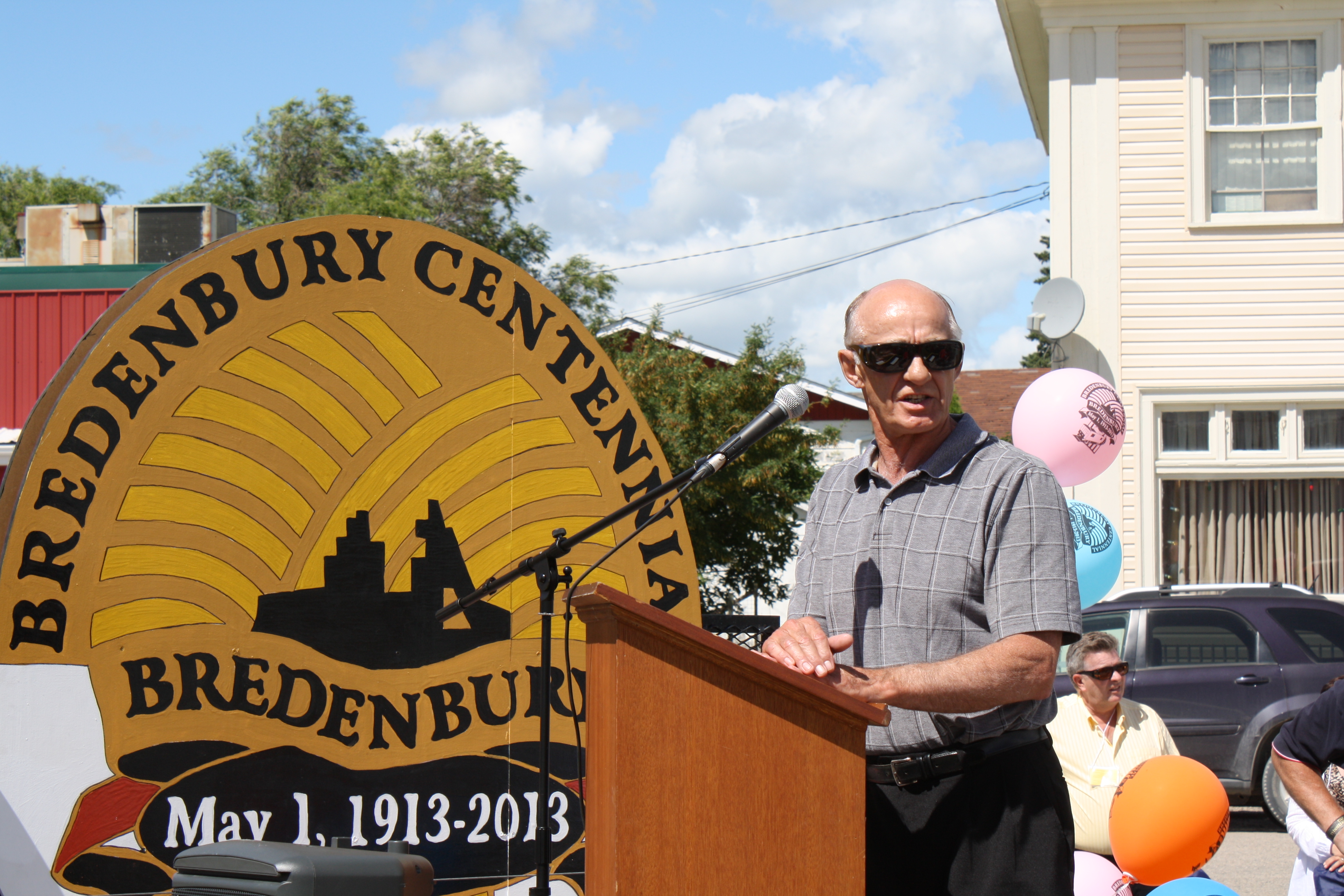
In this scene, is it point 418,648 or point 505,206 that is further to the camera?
point 505,206

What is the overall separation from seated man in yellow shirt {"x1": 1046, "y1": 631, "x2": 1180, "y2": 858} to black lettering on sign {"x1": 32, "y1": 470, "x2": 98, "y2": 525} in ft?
11.8

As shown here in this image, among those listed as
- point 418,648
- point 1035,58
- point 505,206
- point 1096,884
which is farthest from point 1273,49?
point 505,206

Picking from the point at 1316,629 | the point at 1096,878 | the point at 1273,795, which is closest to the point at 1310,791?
the point at 1096,878

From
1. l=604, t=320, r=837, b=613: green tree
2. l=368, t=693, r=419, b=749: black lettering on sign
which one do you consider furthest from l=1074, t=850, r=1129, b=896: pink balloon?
l=604, t=320, r=837, b=613: green tree

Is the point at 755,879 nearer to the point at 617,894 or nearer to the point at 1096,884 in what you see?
the point at 617,894

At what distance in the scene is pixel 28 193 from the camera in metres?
39.2

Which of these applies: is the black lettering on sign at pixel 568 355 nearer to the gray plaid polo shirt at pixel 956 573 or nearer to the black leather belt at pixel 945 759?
the gray plaid polo shirt at pixel 956 573

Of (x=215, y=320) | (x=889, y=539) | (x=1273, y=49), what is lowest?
(x=889, y=539)

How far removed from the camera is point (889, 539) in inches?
90.4

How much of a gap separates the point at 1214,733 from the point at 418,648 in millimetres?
6564

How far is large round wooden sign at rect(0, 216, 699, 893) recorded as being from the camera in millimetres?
3539

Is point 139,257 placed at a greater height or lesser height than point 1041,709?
greater

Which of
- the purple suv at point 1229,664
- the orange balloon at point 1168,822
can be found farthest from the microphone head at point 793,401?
the purple suv at point 1229,664

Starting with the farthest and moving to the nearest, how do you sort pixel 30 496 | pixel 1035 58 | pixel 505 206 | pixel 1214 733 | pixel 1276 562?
1. pixel 505 206
2. pixel 1035 58
3. pixel 1276 562
4. pixel 1214 733
5. pixel 30 496
